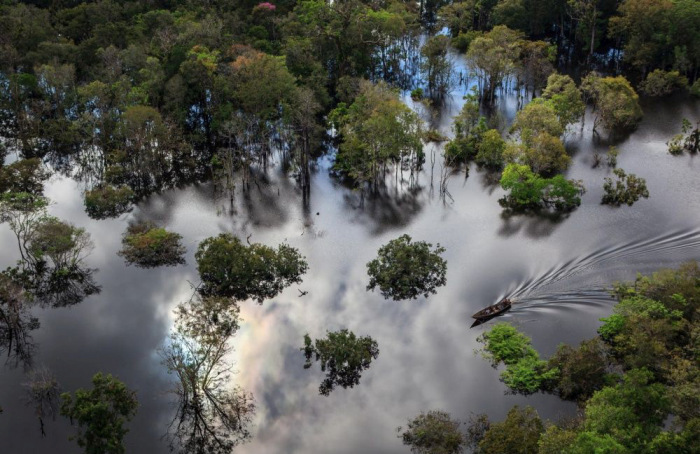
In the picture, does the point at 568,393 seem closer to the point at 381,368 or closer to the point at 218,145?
the point at 381,368

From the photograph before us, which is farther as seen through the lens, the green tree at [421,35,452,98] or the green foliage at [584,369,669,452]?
the green tree at [421,35,452,98]

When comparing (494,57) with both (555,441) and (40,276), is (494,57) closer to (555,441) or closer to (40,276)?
(40,276)

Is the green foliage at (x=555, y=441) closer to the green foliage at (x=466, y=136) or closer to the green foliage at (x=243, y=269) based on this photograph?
the green foliage at (x=243, y=269)

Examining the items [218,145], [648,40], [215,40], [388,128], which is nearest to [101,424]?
[388,128]

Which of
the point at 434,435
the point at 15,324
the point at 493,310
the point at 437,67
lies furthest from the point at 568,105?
the point at 15,324

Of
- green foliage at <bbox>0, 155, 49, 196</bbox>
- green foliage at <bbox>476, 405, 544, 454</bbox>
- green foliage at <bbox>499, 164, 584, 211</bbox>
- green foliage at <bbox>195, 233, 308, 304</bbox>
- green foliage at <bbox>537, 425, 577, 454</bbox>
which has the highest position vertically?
green foliage at <bbox>0, 155, 49, 196</bbox>

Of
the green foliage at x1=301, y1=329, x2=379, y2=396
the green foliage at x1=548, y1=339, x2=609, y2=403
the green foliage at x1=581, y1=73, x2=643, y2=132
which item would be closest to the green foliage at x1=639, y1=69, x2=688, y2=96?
the green foliage at x1=581, y1=73, x2=643, y2=132

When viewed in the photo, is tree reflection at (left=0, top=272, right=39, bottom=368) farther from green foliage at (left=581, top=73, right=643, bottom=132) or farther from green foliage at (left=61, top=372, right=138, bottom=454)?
green foliage at (left=581, top=73, right=643, bottom=132)
